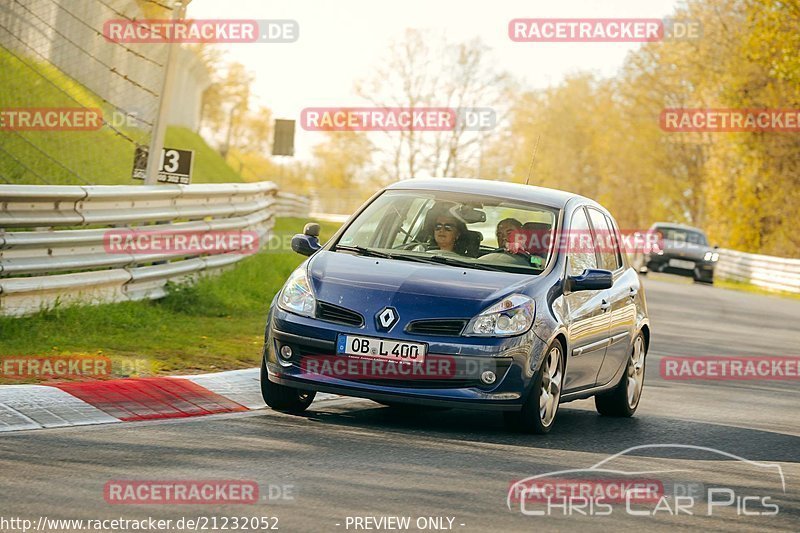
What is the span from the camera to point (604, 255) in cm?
1069

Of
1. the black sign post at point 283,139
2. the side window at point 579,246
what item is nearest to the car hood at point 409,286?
the side window at point 579,246

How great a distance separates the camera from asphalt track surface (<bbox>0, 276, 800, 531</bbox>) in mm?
6199

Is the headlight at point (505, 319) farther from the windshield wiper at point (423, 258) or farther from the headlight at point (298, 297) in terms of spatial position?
the headlight at point (298, 297)

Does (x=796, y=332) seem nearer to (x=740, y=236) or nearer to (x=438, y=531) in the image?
(x=438, y=531)

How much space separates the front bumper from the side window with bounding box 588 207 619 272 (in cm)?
195

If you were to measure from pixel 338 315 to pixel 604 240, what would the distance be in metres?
2.86

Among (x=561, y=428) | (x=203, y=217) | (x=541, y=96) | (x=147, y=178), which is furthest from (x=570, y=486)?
(x=541, y=96)

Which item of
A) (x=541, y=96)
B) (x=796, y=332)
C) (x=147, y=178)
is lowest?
(x=796, y=332)

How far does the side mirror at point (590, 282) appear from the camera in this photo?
9469 mm

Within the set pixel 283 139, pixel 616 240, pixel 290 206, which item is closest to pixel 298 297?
pixel 616 240

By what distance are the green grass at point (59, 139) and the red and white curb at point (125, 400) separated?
650cm

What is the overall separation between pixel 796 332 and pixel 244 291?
9.78 meters

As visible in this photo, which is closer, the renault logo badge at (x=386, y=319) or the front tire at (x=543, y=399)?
the renault logo badge at (x=386, y=319)

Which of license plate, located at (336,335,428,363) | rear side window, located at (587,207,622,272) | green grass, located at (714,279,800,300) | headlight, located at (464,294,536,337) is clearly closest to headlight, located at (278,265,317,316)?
license plate, located at (336,335,428,363)
